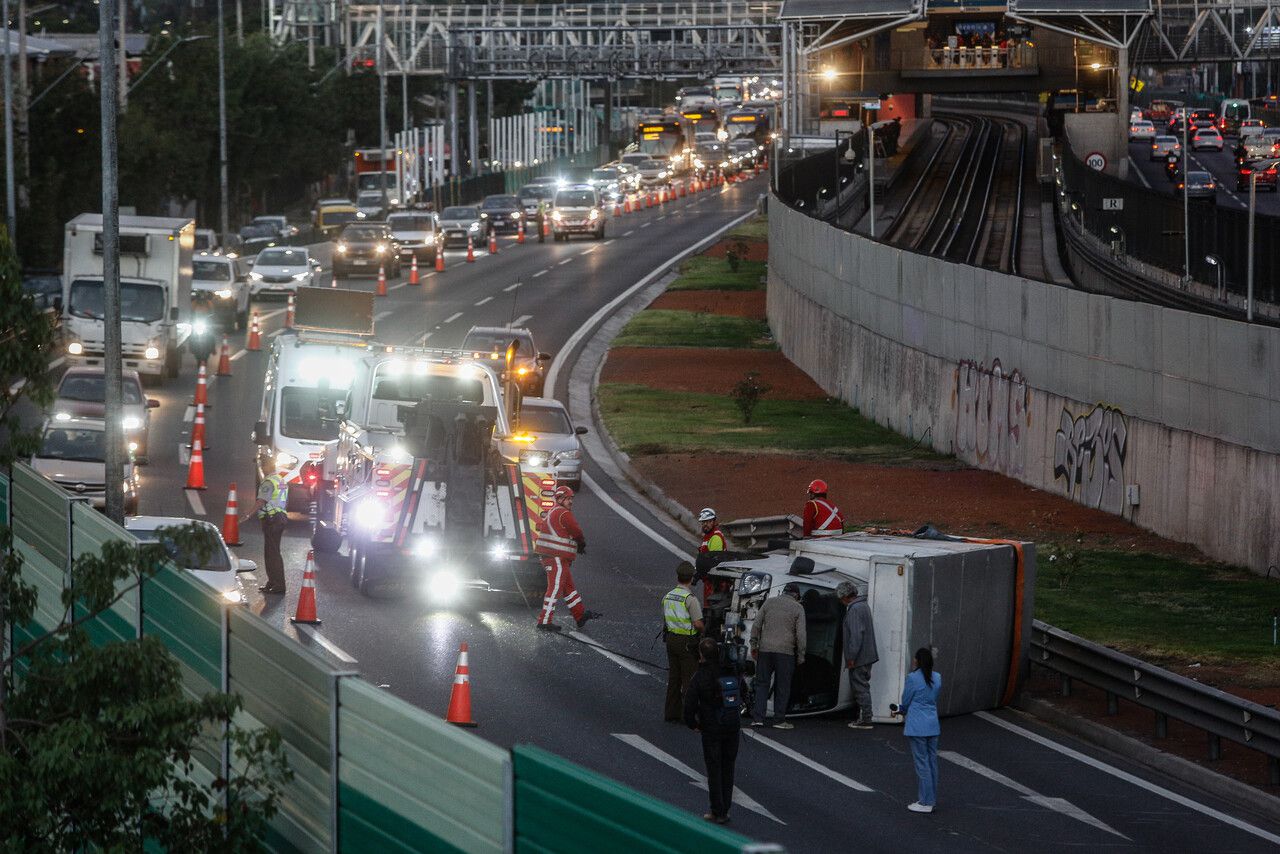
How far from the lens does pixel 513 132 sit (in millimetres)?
141750

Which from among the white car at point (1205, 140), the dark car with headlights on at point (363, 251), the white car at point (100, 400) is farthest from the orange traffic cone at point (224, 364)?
the white car at point (1205, 140)

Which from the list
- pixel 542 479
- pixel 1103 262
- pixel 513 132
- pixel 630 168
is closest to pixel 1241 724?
pixel 542 479

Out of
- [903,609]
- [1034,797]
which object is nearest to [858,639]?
[903,609]

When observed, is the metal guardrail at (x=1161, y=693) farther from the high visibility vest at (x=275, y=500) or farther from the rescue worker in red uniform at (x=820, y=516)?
the high visibility vest at (x=275, y=500)

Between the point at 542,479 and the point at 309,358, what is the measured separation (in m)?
7.84

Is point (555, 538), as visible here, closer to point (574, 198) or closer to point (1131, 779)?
point (1131, 779)

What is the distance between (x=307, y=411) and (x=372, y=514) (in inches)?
266

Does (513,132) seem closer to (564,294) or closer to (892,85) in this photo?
(892,85)

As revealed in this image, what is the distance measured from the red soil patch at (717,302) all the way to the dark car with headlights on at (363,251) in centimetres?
892

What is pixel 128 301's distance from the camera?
42.3m

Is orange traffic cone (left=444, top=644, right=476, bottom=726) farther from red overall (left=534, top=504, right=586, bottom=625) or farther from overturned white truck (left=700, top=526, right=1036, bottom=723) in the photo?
red overall (left=534, top=504, right=586, bottom=625)

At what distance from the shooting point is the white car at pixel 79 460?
28891 millimetres

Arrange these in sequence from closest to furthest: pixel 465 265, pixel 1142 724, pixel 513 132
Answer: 1. pixel 1142 724
2. pixel 465 265
3. pixel 513 132

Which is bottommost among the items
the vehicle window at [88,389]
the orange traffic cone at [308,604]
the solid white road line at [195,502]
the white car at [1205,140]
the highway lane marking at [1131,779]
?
the highway lane marking at [1131,779]
